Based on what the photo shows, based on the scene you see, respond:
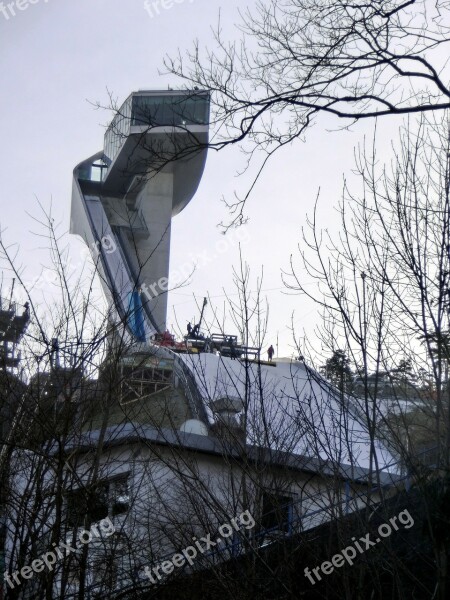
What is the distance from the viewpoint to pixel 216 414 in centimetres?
1123

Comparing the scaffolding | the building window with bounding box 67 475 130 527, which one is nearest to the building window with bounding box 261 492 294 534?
the building window with bounding box 67 475 130 527

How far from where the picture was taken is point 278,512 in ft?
29.5

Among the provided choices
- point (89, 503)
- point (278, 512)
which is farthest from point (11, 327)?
point (278, 512)

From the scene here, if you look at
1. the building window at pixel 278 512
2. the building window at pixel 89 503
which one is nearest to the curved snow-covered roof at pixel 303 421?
the building window at pixel 278 512

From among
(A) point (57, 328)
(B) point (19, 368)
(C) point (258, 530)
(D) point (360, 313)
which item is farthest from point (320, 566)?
(B) point (19, 368)

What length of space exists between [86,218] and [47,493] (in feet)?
243

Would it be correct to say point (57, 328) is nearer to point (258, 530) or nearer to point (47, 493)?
point (47, 493)

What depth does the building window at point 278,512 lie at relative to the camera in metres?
9.02

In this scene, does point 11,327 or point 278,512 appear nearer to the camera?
point 278,512

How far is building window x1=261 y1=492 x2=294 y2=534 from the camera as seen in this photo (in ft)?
29.6

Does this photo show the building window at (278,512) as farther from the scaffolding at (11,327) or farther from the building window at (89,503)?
the scaffolding at (11,327)

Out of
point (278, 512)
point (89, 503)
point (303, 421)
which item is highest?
point (303, 421)

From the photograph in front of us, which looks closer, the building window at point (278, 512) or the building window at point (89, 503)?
the building window at point (278, 512)

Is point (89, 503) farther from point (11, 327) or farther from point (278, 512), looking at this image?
point (11, 327)
